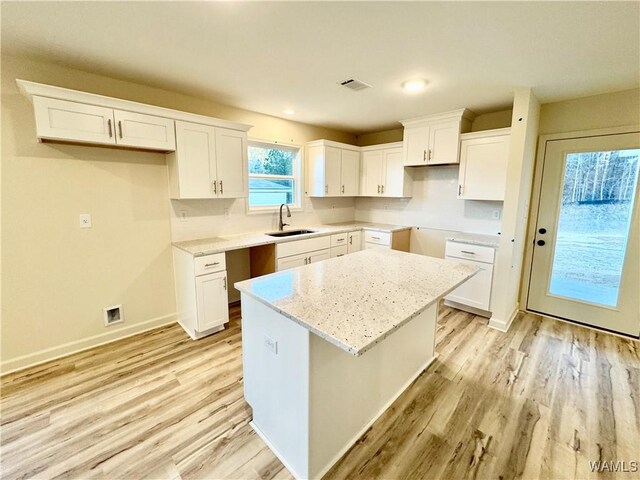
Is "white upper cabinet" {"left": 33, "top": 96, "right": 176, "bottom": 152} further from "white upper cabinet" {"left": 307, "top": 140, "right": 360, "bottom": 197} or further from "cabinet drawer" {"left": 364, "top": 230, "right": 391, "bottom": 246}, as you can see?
"cabinet drawer" {"left": 364, "top": 230, "right": 391, "bottom": 246}

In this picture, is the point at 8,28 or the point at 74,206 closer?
the point at 8,28

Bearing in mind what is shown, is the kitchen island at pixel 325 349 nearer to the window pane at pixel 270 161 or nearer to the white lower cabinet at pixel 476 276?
the white lower cabinet at pixel 476 276

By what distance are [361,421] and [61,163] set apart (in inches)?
121

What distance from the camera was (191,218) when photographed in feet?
10.4

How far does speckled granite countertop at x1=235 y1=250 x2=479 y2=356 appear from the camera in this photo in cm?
120

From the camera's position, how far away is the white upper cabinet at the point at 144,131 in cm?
237

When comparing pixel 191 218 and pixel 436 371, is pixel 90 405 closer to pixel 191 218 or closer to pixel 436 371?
pixel 191 218

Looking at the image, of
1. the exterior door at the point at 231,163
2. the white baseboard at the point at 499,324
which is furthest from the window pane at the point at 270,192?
the white baseboard at the point at 499,324

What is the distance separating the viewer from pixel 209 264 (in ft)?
9.11

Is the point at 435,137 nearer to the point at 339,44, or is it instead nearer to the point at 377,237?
the point at 377,237

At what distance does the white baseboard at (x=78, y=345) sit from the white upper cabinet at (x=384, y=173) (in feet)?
11.0

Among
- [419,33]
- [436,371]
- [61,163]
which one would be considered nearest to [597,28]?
[419,33]

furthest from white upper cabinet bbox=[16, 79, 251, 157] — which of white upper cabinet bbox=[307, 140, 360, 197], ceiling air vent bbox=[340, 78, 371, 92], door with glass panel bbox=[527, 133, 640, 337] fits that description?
door with glass panel bbox=[527, 133, 640, 337]

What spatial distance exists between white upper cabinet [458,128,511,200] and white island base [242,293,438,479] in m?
2.34
